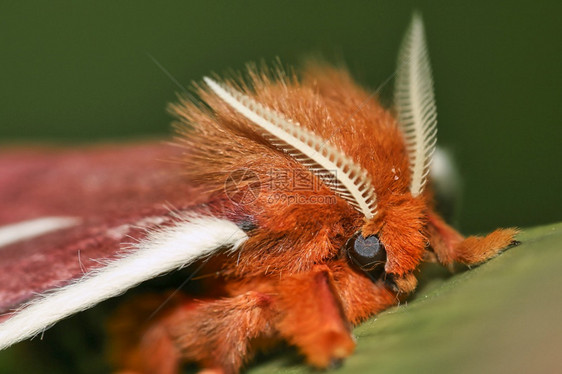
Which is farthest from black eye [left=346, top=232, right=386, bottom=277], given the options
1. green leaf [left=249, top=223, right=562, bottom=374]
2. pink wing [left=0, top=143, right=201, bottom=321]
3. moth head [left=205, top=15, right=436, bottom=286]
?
pink wing [left=0, top=143, right=201, bottom=321]

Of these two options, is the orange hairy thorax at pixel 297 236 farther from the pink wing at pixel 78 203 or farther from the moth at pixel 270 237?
the pink wing at pixel 78 203

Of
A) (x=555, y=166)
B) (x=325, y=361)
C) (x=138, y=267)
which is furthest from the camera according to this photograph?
(x=555, y=166)

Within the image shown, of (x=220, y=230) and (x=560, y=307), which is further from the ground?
(x=220, y=230)

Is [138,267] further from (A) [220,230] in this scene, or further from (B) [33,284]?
(B) [33,284]

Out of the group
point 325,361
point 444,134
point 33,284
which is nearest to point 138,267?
point 33,284

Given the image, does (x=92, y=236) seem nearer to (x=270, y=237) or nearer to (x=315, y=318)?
(x=270, y=237)

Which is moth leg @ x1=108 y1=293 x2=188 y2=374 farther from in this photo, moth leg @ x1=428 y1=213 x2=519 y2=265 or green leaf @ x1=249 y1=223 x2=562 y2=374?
moth leg @ x1=428 y1=213 x2=519 y2=265
